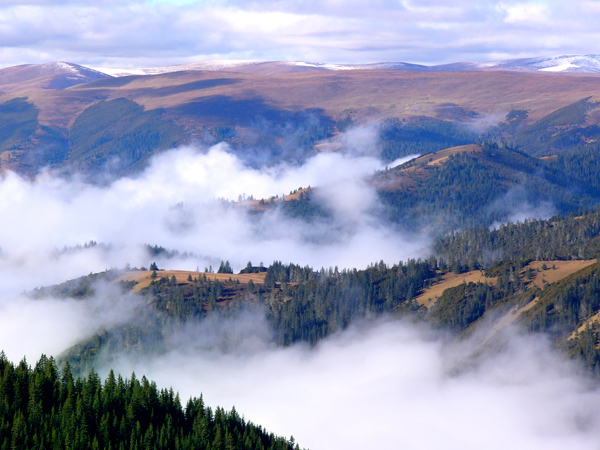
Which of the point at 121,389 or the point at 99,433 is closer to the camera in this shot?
the point at 99,433

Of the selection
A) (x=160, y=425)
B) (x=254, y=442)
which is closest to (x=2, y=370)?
(x=160, y=425)

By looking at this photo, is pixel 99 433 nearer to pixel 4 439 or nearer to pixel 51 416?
pixel 51 416

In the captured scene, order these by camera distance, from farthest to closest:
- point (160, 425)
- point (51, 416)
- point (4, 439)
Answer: point (160, 425) → point (51, 416) → point (4, 439)

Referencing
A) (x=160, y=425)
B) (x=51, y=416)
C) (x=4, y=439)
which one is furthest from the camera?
(x=160, y=425)

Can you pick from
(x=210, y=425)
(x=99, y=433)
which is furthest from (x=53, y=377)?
(x=210, y=425)

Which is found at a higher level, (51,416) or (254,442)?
(51,416)

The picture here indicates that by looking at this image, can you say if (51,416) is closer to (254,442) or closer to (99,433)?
(99,433)
